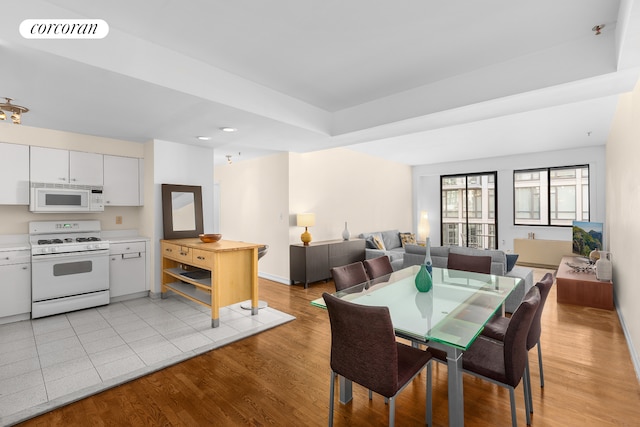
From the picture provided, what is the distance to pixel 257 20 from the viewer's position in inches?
83.2

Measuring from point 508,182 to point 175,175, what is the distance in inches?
291

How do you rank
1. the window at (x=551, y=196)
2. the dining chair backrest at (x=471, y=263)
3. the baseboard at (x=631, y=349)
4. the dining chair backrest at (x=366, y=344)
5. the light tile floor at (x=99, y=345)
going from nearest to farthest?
1. the dining chair backrest at (x=366, y=344)
2. the light tile floor at (x=99, y=345)
3. the baseboard at (x=631, y=349)
4. the dining chair backrest at (x=471, y=263)
5. the window at (x=551, y=196)

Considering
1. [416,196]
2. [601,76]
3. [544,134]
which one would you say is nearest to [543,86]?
[601,76]

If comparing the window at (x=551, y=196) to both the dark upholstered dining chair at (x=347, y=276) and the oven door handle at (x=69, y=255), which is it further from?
the oven door handle at (x=69, y=255)

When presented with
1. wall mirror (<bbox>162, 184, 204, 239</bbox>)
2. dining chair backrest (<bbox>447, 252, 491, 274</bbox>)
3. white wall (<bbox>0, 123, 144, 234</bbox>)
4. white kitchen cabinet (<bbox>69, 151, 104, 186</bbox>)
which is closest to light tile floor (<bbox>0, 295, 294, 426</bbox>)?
wall mirror (<bbox>162, 184, 204, 239</bbox>)

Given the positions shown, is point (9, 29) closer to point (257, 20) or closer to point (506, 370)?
point (257, 20)

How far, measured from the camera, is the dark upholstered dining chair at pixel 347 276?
256 centimetres

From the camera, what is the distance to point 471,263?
3.40 meters

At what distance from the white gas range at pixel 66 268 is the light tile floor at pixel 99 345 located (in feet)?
0.53

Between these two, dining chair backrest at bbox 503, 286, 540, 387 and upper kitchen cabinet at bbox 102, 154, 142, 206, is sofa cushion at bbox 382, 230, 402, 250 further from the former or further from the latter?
dining chair backrest at bbox 503, 286, 540, 387

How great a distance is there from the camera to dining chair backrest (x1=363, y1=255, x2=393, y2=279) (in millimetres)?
3052

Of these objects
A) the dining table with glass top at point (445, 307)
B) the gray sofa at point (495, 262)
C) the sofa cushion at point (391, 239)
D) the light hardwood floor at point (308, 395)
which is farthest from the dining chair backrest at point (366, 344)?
the sofa cushion at point (391, 239)

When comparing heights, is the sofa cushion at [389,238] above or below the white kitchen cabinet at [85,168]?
below

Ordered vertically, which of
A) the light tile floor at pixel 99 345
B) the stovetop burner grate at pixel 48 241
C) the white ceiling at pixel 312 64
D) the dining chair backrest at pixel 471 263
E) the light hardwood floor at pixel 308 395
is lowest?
the light hardwood floor at pixel 308 395
